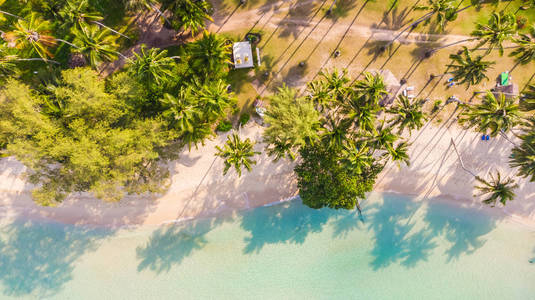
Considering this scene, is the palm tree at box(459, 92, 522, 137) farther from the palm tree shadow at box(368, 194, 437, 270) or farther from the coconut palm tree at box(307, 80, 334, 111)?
the coconut palm tree at box(307, 80, 334, 111)

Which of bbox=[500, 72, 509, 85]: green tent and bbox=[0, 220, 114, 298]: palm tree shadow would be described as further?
bbox=[0, 220, 114, 298]: palm tree shadow

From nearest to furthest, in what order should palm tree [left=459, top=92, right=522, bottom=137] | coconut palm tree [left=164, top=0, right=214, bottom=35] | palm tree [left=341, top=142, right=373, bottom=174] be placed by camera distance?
1. palm tree [left=459, top=92, right=522, bottom=137]
2. palm tree [left=341, top=142, right=373, bottom=174]
3. coconut palm tree [left=164, top=0, right=214, bottom=35]

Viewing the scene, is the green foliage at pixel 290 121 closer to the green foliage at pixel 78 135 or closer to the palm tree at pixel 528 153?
the green foliage at pixel 78 135

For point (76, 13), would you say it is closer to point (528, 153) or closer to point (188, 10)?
point (188, 10)

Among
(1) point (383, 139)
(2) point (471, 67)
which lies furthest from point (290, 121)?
(2) point (471, 67)

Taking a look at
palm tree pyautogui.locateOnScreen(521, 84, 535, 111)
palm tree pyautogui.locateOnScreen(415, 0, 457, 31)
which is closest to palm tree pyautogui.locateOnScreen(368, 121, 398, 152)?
palm tree pyautogui.locateOnScreen(415, 0, 457, 31)

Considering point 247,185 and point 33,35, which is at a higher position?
point 33,35

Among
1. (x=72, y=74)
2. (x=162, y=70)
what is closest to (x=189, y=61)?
(x=162, y=70)
